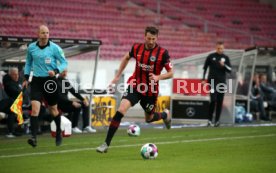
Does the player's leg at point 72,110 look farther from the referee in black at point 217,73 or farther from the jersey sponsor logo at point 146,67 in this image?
the jersey sponsor logo at point 146,67

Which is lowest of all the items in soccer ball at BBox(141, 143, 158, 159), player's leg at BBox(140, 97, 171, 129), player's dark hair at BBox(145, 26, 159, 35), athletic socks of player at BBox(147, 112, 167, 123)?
soccer ball at BBox(141, 143, 158, 159)

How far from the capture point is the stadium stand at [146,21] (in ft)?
85.7

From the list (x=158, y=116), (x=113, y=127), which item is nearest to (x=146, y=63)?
(x=113, y=127)

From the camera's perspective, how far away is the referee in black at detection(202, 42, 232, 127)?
1983 cm

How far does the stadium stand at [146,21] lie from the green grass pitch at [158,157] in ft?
30.5

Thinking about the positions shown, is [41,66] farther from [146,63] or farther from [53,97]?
[146,63]

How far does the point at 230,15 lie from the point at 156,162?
23.9 m

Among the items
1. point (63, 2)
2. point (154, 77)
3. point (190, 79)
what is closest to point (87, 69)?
point (190, 79)

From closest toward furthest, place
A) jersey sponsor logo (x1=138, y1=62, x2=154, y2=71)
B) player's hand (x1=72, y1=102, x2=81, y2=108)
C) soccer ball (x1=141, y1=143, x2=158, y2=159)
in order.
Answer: soccer ball (x1=141, y1=143, x2=158, y2=159) → jersey sponsor logo (x1=138, y1=62, x2=154, y2=71) → player's hand (x1=72, y1=102, x2=81, y2=108)

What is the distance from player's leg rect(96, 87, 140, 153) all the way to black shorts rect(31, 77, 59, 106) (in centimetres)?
184

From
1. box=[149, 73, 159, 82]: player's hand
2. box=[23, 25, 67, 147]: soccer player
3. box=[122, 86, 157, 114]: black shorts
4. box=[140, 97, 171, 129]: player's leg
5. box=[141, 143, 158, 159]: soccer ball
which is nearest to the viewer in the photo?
box=[141, 143, 158, 159]: soccer ball

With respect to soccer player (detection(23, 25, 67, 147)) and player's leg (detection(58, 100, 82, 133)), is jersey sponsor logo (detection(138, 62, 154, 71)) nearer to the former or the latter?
soccer player (detection(23, 25, 67, 147))

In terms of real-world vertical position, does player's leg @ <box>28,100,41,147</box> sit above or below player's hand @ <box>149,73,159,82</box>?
below

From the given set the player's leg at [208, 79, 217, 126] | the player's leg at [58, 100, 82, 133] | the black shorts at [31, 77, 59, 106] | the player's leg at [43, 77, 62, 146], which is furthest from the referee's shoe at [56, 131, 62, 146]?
the player's leg at [208, 79, 217, 126]
